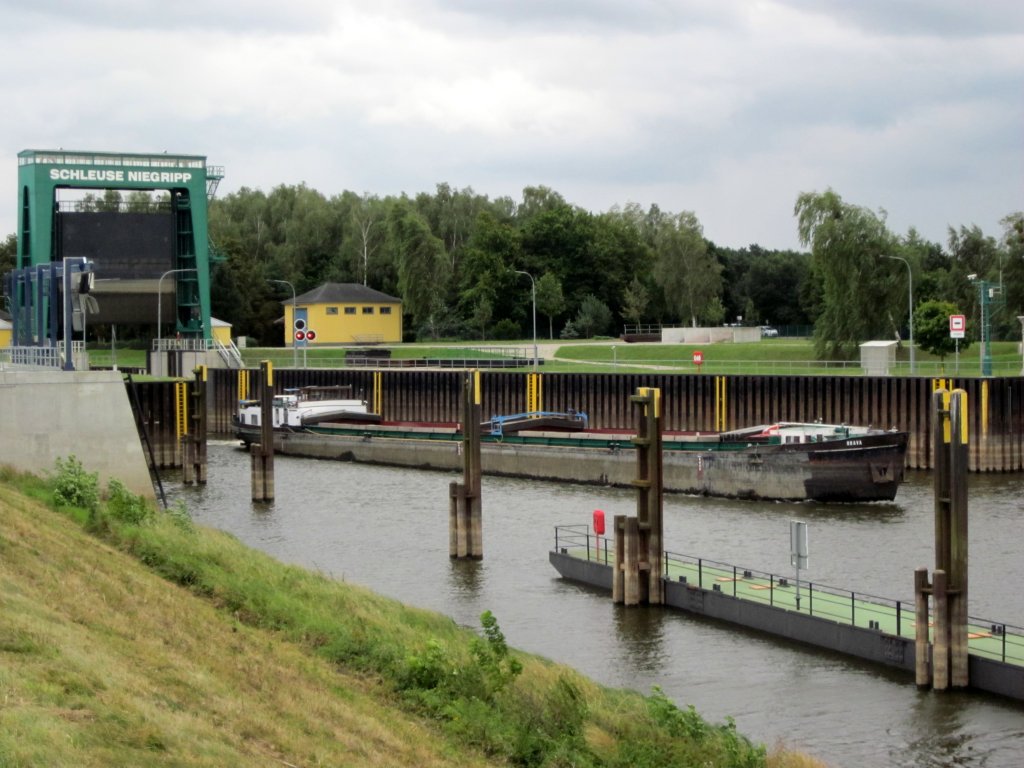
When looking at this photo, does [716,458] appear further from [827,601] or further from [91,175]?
[91,175]

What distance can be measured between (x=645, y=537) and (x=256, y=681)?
1488cm

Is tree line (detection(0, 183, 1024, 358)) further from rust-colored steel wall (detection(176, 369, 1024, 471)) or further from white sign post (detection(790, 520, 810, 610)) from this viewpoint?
white sign post (detection(790, 520, 810, 610))

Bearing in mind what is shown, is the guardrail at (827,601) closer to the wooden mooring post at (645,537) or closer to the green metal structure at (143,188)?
the wooden mooring post at (645,537)

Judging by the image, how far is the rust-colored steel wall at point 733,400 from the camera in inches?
2259

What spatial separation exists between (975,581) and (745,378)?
31.6m

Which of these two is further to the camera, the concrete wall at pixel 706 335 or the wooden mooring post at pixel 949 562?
the concrete wall at pixel 706 335

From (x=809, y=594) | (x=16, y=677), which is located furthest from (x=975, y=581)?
(x=16, y=677)

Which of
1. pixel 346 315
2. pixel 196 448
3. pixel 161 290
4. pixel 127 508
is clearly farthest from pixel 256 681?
pixel 346 315

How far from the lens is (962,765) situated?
21.0 m

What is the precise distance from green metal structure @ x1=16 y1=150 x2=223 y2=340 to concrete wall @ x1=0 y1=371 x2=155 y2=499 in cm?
3915

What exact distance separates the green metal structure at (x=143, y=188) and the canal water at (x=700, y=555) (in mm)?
22002

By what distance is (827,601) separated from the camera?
28.8 metres

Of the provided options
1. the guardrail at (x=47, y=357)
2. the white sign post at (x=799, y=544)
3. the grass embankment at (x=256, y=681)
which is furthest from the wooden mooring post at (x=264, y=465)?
the white sign post at (x=799, y=544)

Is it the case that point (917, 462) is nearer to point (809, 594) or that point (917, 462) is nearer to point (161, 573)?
point (809, 594)
